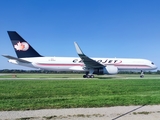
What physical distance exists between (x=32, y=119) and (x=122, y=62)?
34.7 metres

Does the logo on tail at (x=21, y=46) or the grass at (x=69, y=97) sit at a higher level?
the logo on tail at (x=21, y=46)

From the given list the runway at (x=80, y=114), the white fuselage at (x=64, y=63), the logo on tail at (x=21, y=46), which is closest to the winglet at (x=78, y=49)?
the white fuselage at (x=64, y=63)

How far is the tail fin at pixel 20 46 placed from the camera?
37.7 meters

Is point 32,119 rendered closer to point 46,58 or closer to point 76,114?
point 76,114

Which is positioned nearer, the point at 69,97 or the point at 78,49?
the point at 69,97

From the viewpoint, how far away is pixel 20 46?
37812 mm

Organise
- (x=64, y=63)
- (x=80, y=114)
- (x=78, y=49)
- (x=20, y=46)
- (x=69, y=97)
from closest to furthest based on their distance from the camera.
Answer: (x=80, y=114), (x=69, y=97), (x=78, y=49), (x=64, y=63), (x=20, y=46)

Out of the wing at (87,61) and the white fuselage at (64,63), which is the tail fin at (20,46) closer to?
the white fuselage at (64,63)

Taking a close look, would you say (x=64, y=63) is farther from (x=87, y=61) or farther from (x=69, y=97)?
(x=69, y=97)

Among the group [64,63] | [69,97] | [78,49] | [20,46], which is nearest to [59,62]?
[64,63]

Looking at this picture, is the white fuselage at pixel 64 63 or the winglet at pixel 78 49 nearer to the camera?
the winglet at pixel 78 49

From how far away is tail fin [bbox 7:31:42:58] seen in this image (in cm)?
3769

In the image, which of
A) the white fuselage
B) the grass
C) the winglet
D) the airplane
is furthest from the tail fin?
the grass

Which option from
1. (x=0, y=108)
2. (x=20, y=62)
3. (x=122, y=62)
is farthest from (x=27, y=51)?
(x=0, y=108)
